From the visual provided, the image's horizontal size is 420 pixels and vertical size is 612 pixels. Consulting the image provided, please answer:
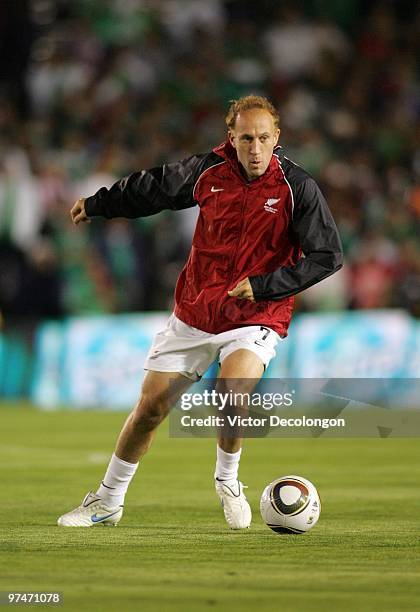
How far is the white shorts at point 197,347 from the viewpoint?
312 inches

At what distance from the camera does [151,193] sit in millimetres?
8062

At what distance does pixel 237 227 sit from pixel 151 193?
0.56m

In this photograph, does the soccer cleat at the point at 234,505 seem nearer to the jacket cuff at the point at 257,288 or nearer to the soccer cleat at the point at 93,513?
the soccer cleat at the point at 93,513

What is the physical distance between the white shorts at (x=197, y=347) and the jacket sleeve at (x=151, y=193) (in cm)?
71

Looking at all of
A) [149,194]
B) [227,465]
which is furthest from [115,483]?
[149,194]

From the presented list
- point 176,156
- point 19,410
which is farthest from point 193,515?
point 176,156

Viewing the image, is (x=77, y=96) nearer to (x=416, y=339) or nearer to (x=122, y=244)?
(x=122, y=244)

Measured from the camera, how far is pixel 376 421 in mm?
11219

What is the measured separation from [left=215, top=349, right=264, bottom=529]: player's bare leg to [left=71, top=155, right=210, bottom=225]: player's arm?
0.99 metres

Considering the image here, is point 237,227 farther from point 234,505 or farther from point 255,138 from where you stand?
point 234,505

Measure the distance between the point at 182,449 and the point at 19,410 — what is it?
4242 millimetres

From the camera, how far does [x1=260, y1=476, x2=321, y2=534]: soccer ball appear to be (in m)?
7.81

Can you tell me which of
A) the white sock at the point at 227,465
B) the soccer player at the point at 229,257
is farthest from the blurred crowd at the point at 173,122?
the soccer player at the point at 229,257

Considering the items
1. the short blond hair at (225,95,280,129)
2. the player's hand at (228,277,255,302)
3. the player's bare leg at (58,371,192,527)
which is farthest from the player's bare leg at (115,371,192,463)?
the short blond hair at (225,95,280,129)
